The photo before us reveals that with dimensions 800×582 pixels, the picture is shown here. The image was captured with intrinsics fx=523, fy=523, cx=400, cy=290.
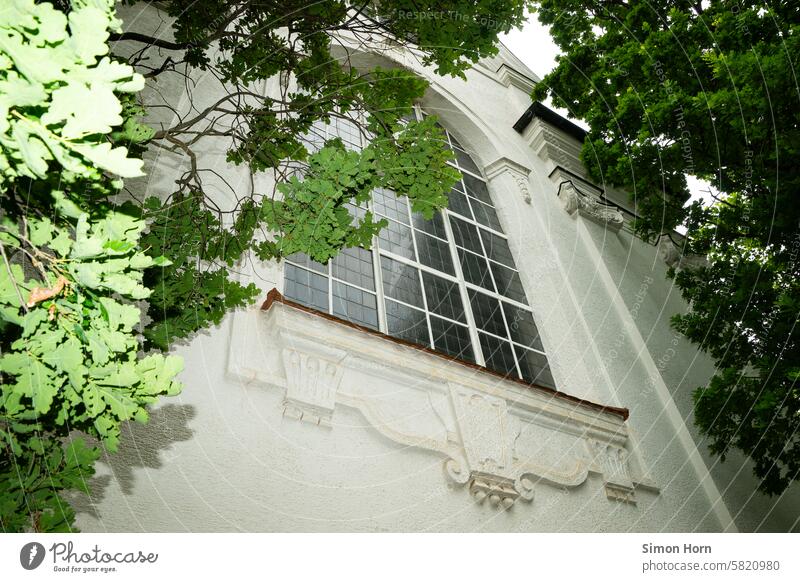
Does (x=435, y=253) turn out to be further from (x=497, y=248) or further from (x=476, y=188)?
(x=476, y=188)

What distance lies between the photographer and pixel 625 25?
699 centimetres

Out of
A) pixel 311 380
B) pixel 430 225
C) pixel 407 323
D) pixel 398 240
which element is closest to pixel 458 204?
pixel 430 225

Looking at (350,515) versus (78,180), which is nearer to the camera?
(78,180)

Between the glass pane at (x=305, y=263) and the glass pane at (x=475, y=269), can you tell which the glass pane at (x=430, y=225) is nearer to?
the glass pane at (x=475, y=269)

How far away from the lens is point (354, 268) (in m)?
6.61

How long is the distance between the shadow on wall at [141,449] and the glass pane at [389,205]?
448 cm

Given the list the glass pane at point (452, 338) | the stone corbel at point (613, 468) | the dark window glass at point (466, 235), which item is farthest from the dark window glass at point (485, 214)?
the stone corbel at point (613, 468)

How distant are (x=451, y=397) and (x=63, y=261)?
430 centimetres

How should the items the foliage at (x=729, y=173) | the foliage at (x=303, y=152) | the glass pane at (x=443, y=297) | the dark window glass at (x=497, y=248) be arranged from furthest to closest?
the dark window glass at (x=497, y=248) < the glass pane at (x=443, y=297) < the foliage at (x=729, y=173) < the foliage at (x=303, y=152)

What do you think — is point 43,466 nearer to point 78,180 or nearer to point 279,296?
point 78,180

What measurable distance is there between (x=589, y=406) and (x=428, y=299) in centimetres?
238

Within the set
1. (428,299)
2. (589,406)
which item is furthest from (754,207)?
(428,299)

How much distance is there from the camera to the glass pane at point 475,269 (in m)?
7.87

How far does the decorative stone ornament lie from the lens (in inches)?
184
